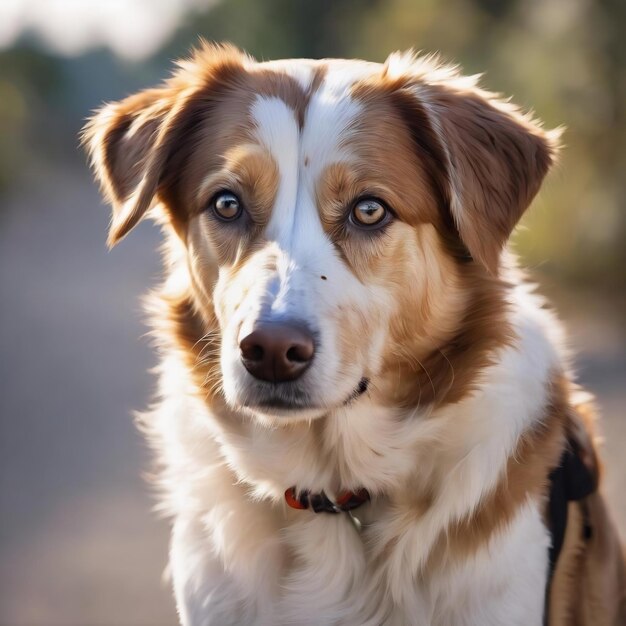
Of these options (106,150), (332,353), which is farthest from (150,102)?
(332,353)

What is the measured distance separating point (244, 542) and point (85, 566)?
2.36 metres

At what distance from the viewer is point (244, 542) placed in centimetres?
301

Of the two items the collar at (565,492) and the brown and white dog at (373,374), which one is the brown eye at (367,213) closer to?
the brown and white dog at (373,374)

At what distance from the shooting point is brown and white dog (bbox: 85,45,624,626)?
112 inches

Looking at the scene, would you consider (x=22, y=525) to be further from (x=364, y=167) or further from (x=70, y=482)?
(x=364, y=167)

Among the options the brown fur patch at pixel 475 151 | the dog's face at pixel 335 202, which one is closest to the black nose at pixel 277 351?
the dog's face at pixel 335 202

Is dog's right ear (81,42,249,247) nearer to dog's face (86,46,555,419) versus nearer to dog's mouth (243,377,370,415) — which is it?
dog's face (86,46,555,419)

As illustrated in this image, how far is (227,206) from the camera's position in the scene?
299cm

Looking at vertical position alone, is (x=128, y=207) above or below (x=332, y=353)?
above

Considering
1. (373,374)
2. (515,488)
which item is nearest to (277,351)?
(373,374)

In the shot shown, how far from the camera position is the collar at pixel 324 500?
3.02 metres

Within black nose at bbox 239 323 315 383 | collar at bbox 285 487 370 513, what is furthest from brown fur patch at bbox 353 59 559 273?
collar at bbox 285 487 370 513

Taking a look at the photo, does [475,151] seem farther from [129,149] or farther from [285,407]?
[129,149]

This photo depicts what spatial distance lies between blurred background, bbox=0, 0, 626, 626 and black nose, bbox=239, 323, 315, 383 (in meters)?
1.11
